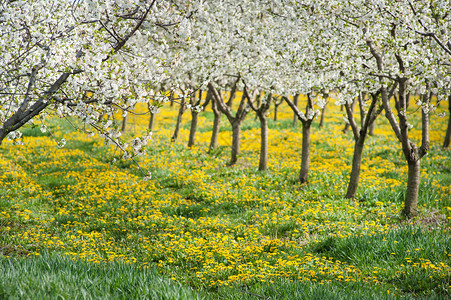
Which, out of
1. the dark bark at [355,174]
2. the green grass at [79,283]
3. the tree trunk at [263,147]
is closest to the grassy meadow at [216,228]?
the green grass at [79,283]

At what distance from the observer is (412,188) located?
8.64 m

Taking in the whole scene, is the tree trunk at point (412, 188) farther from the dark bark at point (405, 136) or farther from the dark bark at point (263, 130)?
the dark bark at point (263, 130)

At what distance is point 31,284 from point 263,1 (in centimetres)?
1053

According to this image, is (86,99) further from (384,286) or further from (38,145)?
(38,145)

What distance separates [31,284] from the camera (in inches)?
149

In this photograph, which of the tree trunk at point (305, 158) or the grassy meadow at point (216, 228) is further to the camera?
the tree trunk at point (305, 158)

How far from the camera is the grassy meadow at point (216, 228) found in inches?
183

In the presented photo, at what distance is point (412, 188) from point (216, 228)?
4.98 meters

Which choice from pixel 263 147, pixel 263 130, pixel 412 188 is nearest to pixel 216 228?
pixel 412 188

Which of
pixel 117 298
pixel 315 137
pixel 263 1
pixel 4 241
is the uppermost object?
pixel 263 1

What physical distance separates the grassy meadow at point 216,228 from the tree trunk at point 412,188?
276 mm

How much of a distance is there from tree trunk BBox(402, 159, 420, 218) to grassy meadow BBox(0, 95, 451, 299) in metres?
0.28

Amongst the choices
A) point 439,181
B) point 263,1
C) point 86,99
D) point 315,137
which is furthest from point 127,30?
point 315,137

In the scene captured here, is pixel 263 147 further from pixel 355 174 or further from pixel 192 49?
pixel 192 49
